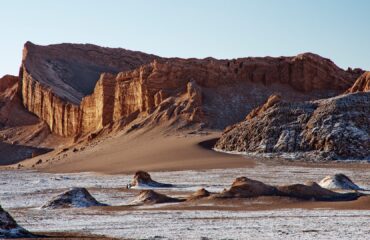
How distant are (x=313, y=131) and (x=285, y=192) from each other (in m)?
25.8

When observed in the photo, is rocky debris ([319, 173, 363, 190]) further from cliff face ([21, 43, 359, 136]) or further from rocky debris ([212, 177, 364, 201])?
cliff face ([21, 43, 359, 136])

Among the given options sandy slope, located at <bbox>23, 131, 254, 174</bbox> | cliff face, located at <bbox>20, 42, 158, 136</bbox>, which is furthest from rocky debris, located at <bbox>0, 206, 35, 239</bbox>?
cliff face, located at <bbox>20, 42, 158, 136</bbox>

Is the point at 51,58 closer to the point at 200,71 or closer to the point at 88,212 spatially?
the point at 200,71

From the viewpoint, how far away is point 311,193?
92.4ft

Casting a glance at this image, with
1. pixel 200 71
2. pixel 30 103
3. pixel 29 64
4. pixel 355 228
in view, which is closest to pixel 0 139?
pixel 30 103

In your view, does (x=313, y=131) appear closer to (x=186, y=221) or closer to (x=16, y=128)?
(x=186, y=221)

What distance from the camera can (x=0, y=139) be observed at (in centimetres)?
9269

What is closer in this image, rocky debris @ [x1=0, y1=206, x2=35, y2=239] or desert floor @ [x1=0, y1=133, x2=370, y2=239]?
rocky debris @ [x1=0, y1=206, x2=35, y2=239]

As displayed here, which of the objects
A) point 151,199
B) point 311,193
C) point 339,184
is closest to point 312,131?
point 339,184

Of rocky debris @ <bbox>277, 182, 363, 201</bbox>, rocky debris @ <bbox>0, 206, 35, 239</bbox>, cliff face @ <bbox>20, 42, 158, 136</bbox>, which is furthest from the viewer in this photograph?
cliff face @ <bbox>20, 42, 158, 136</bbox>

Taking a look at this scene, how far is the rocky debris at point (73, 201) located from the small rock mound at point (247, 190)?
4.77m

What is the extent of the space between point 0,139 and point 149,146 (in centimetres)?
3536

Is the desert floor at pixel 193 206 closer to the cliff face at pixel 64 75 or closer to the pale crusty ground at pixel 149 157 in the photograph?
the pale crusty ground at pixel 149 157

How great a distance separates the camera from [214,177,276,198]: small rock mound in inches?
1109
